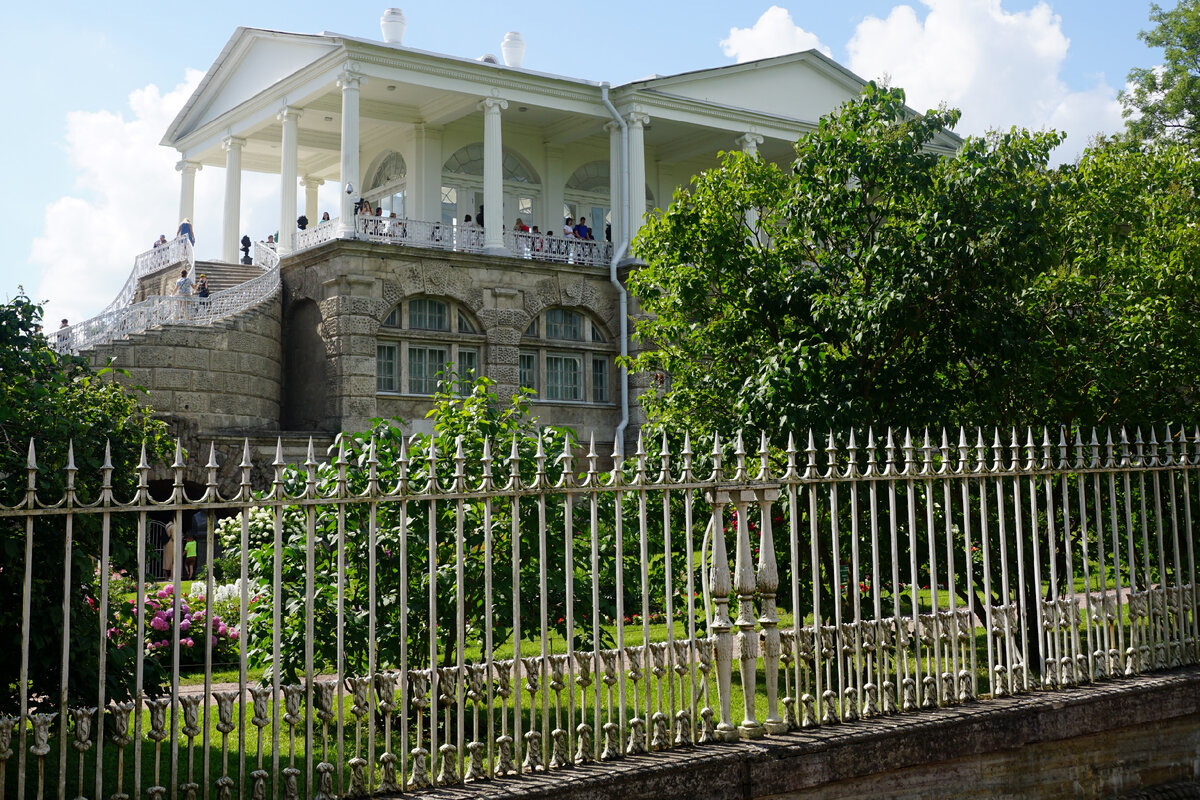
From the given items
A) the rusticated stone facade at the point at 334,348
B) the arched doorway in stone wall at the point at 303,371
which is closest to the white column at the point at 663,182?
the rusticated stone facade at the point at 334,348

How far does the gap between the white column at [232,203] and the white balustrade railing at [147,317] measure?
6353mm

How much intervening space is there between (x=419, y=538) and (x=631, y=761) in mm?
2284

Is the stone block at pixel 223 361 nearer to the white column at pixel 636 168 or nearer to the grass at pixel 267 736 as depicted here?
the white column at pixel 636 168

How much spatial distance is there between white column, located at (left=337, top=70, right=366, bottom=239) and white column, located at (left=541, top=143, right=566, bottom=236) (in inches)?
252

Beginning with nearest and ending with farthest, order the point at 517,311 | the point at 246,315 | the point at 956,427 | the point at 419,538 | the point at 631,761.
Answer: the point at 631,761 < the point at 419,538 < the point at 956,427 < the point at 246,315 < the point at 517,311

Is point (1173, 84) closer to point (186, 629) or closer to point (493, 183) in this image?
point (493, 183)

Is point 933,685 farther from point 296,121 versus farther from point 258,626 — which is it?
point 296,121

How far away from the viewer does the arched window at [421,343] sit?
25.1 meters

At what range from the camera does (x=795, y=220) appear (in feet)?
31.2

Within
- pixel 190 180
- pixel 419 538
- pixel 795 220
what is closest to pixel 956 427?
pixel 795 220

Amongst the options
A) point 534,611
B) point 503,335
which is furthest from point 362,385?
point 534,611

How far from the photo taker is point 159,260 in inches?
1123

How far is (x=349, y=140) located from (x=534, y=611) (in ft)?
61.6

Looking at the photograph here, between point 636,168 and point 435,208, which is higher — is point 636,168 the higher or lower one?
the higher one
